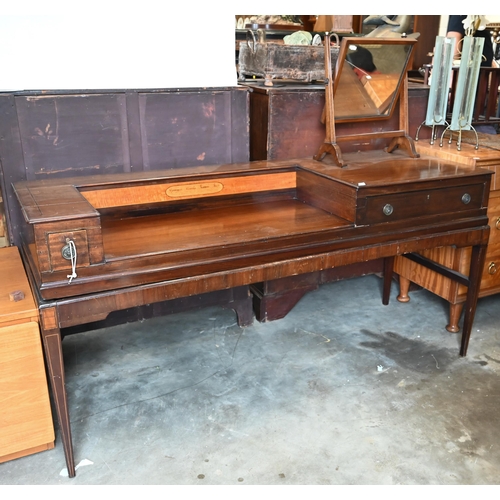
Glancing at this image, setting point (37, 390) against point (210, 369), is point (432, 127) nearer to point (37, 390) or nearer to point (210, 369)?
point (210, 369)

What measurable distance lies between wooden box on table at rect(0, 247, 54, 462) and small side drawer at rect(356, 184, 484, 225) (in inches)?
50.9

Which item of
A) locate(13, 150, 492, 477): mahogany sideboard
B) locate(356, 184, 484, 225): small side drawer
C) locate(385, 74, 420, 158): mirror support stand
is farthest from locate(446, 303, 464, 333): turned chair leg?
locate(385, 74, 420, 158): mirror support stand

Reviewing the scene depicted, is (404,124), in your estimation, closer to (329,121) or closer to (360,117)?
(360,117)

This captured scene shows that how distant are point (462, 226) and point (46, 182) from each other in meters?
1.81

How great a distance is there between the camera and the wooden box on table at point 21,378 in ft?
6.04

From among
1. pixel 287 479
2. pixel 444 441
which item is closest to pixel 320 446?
pixel 287 479

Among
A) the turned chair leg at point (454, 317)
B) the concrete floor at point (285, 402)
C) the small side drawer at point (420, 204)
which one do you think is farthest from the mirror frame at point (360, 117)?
the concrete floor at point (285, 402)

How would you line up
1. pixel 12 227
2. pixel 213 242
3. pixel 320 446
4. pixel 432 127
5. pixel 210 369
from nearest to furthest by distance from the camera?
pixel 213 242, pixel 320 446, pixel 12 227, pixel 210 369, pixel 432 127

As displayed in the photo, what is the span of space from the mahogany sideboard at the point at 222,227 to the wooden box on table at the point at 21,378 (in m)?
0.08

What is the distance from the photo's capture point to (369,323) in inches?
122

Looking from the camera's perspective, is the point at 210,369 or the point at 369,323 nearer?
the point at 210,369

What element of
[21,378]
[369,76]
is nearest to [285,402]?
[21,378]

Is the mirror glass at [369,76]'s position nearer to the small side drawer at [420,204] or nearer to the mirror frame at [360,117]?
the mirror frame at [360,117]

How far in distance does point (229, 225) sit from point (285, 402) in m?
0.84
